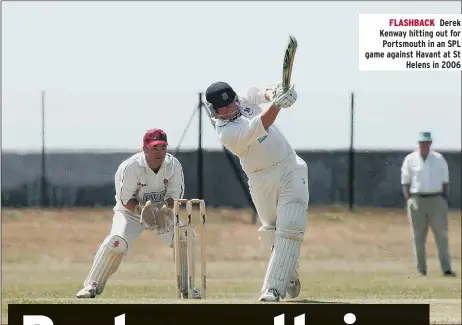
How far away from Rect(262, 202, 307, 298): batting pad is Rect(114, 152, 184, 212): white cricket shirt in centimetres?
176

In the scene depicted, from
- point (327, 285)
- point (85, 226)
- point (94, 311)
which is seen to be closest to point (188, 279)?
point (94, 311)

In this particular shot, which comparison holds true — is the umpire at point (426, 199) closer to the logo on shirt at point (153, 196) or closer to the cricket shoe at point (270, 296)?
the logo on shirt at point (153, 196)

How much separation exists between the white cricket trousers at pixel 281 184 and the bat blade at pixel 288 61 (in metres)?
A: 0.79

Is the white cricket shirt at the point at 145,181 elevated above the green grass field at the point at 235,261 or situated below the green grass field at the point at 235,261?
above

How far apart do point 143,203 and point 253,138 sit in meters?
2.05

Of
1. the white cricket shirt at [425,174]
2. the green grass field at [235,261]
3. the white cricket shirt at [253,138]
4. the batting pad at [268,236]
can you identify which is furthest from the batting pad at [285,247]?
the white cricket shirt at [425,174]

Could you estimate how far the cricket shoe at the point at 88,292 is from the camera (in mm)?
11422

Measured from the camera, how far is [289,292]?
10.8 metres

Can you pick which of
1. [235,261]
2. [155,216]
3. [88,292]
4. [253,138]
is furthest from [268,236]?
[235,261]

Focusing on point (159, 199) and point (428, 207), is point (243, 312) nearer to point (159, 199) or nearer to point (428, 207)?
point (159, 199)

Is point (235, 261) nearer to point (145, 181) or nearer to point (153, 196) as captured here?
point (153, 196)

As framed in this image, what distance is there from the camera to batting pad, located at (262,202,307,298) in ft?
33.1

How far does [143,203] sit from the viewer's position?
1170cm

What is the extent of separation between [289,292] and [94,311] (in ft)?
6.67
